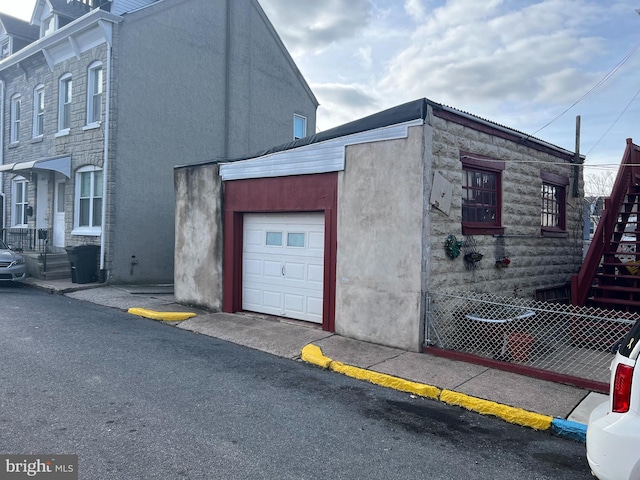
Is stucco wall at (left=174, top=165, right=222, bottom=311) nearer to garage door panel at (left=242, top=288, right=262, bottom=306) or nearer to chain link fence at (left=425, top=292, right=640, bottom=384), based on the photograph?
garage door panel at (left=242, top=288, right=262, bottom=306)

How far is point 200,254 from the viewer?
1098 cm

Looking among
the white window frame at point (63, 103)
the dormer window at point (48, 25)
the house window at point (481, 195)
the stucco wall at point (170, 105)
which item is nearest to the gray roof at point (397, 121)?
the house window at point (481, 195)

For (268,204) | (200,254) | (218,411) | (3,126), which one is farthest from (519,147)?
(3,126)

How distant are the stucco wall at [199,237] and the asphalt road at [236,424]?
3.48 metres

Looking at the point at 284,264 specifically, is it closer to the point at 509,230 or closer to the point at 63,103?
the point at 509,230

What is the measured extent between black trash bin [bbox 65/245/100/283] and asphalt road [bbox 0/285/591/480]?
7084 mm

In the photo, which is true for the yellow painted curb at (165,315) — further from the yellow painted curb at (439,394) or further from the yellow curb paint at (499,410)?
the yellow curb paint at (499,410)

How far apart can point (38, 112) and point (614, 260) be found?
763 inches

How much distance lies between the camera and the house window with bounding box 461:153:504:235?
28.2 ft

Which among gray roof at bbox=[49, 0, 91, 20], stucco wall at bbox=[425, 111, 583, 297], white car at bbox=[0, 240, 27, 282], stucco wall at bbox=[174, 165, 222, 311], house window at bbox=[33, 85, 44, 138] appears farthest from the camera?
house window at bbox=[33, 85, 44, 138]

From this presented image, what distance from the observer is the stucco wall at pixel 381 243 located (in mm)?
7438

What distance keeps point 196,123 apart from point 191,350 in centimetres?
1061

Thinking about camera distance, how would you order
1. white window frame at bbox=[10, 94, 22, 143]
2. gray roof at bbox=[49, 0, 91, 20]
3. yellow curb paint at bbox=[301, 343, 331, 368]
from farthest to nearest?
1. white window frame at bbox=[10, 94, 22, 143]
2. gray roof at bbox=[49, 0, 91, 20]
3. yellow curb paint at bbox=[301, 343, 331, 368]

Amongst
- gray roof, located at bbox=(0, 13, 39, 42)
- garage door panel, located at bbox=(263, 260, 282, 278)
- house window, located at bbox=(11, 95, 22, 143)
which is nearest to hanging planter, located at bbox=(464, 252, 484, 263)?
garage door panel, located at bbox=(263, 260, 282, 278)
